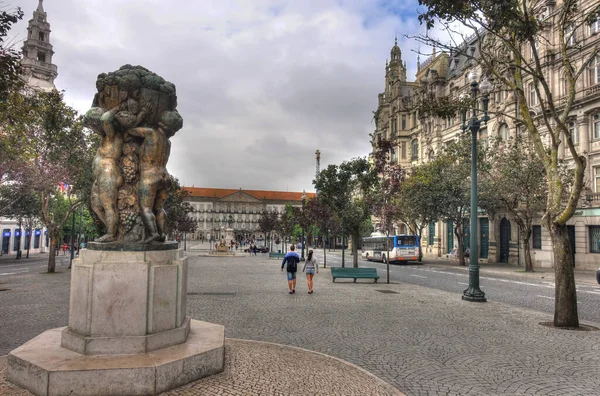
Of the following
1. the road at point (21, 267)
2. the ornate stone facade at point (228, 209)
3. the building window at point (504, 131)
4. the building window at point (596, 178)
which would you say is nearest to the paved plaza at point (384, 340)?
the road at point (21, 267)

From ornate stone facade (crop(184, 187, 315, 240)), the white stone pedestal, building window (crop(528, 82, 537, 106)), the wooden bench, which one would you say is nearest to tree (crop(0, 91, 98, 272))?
the wooden bench

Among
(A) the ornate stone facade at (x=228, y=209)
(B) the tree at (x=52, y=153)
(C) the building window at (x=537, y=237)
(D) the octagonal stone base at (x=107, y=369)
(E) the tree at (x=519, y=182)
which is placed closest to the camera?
(D) the octagonal stone base at (x=107, y=369)

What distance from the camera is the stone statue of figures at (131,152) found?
17.2 ft

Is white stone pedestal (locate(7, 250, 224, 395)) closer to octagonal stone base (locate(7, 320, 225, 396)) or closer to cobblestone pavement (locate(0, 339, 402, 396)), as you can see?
octagonal stone base (locate(7, 320, 225, 396))

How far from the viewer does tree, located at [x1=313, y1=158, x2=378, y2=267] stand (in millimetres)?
23297

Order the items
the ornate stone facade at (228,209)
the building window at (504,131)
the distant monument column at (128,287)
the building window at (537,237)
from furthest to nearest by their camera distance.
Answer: the ornate stone facade at (228,209), the building window at (504,131), the building window at (537,237), the distant monument column at (128,287)

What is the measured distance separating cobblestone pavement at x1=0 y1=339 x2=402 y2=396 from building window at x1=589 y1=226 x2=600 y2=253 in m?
27.7

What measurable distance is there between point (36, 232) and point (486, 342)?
62.2 meters

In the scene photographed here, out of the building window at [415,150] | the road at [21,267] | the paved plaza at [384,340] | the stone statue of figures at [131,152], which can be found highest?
the building window at [415,150]

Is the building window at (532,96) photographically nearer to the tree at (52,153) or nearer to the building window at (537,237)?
the building window at (537,237)

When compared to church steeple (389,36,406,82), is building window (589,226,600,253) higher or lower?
lower

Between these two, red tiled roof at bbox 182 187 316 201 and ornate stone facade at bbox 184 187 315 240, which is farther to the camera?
red tiled roof at bbox 182 187 316 201

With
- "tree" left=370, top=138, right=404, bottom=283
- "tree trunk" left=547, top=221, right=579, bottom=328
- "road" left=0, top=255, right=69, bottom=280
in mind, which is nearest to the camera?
"tree trunk" left=547, top=221, right=579, bottom=328

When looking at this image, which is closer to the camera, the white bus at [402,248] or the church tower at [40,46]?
the white bus at [402,248]
